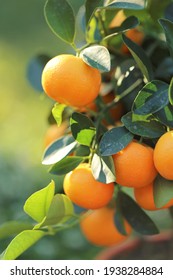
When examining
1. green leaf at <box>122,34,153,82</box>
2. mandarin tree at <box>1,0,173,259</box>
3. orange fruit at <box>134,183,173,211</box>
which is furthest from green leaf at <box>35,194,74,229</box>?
green leaf at <box>122,34,153,82</box>

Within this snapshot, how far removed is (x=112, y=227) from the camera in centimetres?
94

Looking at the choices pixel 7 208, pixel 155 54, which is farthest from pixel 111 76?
pixel 7 208

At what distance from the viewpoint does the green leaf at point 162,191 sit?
0.69m

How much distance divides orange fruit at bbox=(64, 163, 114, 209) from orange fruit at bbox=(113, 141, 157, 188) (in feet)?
0.11

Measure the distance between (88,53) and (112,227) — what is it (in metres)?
0.37

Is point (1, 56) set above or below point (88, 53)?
below

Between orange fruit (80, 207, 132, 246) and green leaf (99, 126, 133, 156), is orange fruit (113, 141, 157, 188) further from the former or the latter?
orange fruit (80, 207, 132, 246)

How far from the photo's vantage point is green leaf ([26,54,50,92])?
1004 millimetres

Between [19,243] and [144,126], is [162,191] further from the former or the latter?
[19,243]

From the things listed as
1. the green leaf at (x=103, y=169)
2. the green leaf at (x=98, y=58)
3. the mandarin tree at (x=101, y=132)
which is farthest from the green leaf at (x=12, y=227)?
the green leaf at (x=98, y=58)

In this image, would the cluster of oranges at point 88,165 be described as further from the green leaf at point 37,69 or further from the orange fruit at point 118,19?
the green leaf at point 37,69

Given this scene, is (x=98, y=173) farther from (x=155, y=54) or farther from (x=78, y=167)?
(x=155, y=54)

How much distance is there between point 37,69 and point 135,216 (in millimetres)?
348

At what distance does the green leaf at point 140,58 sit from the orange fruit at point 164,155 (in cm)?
10
